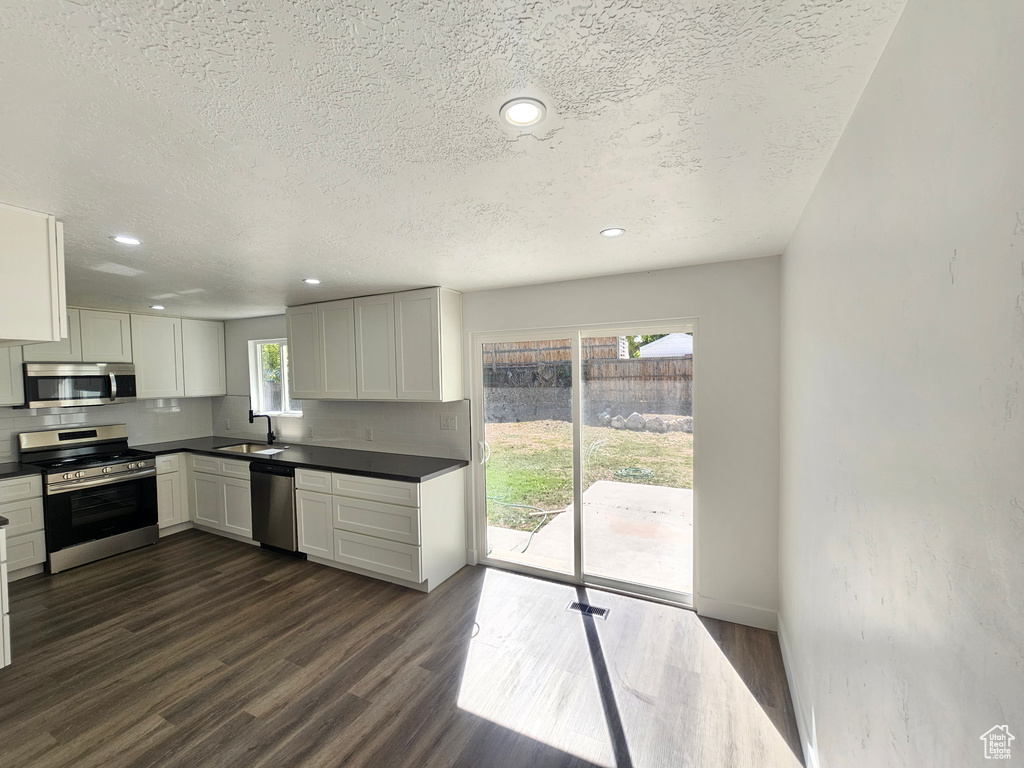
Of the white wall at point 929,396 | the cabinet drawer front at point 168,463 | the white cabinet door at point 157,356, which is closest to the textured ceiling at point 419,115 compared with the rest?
the white wall at point 929,396

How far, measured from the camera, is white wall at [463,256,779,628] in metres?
2.61

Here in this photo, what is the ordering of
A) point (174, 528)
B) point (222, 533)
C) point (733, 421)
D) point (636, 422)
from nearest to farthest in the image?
point (733, 421) < point (636, 422) < point (222, 533) < point (174, 528)

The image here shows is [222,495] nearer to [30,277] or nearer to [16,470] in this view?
[16,470]

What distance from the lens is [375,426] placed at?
411 centimetres

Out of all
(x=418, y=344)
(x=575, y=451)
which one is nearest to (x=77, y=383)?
(x=418, y=344)

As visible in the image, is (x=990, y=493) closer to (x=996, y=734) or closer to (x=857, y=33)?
(x=996, y=734)

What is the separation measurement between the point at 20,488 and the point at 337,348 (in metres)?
2.57

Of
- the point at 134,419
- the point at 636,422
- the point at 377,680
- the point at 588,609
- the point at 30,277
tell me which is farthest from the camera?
the point at 134,419

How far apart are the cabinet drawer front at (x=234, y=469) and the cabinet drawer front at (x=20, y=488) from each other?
3.95ft

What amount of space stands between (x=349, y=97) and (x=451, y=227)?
972 mm

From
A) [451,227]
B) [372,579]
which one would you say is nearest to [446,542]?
[372,579]

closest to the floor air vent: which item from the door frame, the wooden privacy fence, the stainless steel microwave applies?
the door frame

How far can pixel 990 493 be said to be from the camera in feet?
1.86

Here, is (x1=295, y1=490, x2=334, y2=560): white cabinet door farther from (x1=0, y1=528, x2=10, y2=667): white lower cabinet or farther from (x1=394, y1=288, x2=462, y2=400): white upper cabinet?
(x1=0, y1=528, x2=10, y2=667): white lower cabinet
